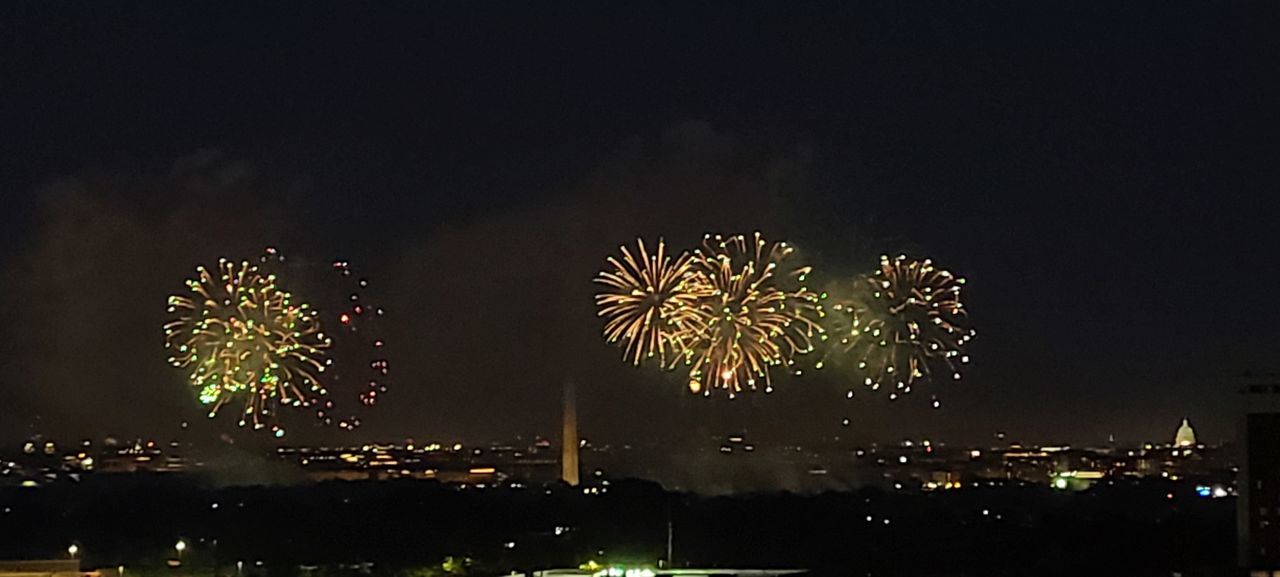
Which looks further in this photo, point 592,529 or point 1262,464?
point 592,529

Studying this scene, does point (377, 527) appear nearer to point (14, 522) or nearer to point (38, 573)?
point (14, 522)

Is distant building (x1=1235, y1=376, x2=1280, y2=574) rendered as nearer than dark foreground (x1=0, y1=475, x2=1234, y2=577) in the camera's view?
Yes

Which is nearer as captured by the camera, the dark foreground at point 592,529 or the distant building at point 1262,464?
the distant building at point 1262,464

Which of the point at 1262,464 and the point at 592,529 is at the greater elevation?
the point at 1262,464

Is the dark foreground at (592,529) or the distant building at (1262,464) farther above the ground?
the distant building at (1262,464)
